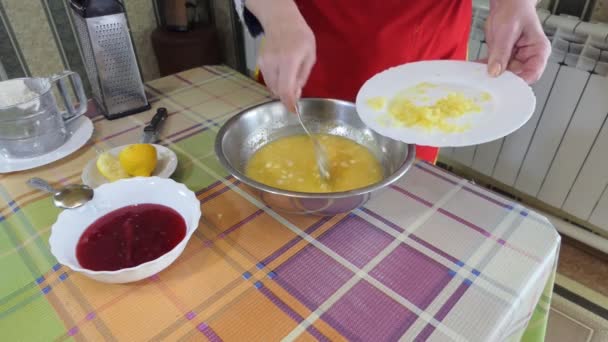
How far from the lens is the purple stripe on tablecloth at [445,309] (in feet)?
1.72

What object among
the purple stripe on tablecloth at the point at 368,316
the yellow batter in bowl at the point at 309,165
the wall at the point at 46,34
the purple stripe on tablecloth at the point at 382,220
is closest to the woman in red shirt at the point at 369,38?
the yellow batter in bowl at the point at 309,165

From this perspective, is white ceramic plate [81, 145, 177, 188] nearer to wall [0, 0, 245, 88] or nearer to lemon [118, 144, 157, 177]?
lemon [118, 144, 157, 177]

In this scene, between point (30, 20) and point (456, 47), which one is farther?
point (30, 20)

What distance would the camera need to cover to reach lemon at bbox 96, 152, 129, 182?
773 mm

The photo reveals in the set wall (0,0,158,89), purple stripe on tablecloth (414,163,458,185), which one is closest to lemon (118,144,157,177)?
purple stripe on tablecloth (414,163,458,185)

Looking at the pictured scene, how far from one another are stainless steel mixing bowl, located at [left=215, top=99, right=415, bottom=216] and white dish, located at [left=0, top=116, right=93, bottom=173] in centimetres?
38

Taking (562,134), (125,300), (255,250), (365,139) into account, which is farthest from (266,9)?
(562,134)

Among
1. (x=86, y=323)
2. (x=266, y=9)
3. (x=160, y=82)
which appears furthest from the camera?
(x=160, y=82)

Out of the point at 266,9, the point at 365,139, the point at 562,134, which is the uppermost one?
the point at 266,9

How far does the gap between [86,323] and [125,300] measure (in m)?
0.05

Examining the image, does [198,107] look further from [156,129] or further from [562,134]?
[562,134]

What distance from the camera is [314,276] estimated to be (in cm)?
61

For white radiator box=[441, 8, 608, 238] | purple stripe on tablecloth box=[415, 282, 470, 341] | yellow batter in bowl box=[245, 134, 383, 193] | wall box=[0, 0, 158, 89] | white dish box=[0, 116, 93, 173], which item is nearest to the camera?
purple stripe on tablecloth box=[415, 282, 470, 341]

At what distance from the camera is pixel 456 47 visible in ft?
3.57
